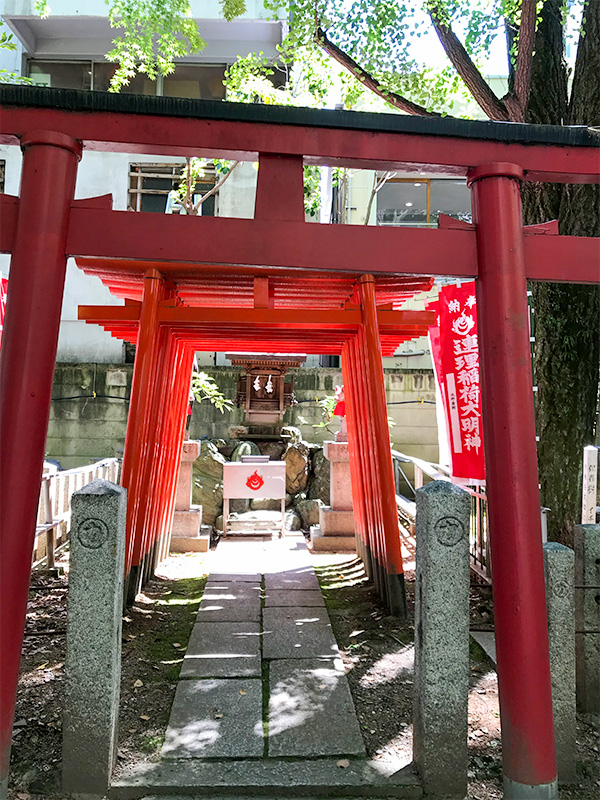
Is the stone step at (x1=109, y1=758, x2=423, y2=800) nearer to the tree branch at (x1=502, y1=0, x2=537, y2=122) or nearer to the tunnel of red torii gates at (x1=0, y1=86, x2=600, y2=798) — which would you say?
the tunnel of red torii gates at (x1=0, y1=86, x2=600, y2=798)

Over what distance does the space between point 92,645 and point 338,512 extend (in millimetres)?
6388

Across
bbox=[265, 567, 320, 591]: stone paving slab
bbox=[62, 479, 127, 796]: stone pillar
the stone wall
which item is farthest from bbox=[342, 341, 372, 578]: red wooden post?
the stone wall

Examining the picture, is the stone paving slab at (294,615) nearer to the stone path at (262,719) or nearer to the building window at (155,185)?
the stone path at (262,719)

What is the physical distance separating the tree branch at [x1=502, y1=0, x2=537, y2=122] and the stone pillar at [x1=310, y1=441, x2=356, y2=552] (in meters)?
5.30

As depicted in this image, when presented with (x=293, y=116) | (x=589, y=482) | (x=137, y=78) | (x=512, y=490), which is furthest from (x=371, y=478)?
(x=137, y=78)

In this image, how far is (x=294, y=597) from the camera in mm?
6289

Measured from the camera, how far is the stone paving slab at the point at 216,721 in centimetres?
316

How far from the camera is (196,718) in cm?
354

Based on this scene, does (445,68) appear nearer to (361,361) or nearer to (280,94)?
(280,94)

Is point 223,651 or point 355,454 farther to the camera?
point 355,454

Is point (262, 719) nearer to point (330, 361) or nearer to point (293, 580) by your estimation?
point (293, 580)

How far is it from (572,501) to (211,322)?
4.08 metres

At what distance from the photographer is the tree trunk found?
16.2 feet

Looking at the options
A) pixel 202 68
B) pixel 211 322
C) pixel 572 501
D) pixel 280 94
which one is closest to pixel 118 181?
pixel 202 68
